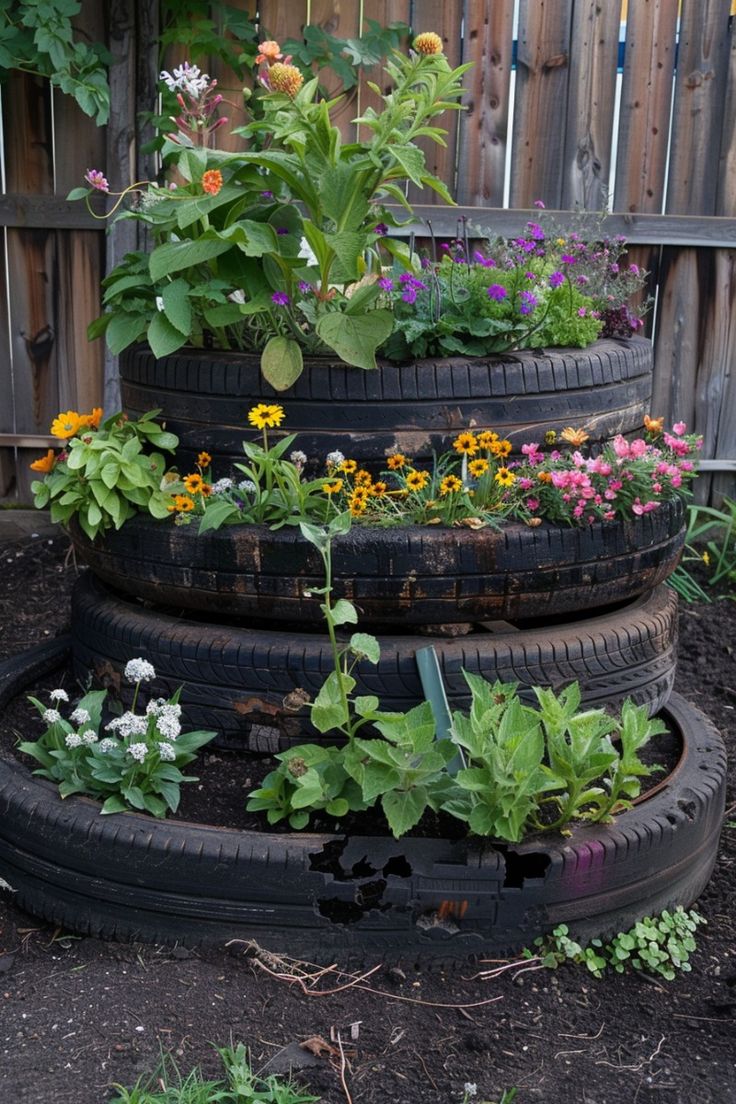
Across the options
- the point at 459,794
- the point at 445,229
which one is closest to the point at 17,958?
the point at 459,794

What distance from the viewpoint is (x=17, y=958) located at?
2602mm

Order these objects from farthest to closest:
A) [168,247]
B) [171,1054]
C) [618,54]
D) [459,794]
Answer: [618,54]
[168,247]
[459,794]
[171,1054]

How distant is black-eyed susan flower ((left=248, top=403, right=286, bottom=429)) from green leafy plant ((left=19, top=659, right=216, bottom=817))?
650 millimetres

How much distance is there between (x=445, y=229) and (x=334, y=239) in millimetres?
2759

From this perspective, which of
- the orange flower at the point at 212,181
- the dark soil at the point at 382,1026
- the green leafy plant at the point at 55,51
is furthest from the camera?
the green leafy plant at the point at 55,51

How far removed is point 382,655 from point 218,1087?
1034 mm

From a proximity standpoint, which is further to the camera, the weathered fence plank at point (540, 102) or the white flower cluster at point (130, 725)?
the weathered fence plank at point (540, 102)

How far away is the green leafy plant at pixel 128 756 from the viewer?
2637 millimetres

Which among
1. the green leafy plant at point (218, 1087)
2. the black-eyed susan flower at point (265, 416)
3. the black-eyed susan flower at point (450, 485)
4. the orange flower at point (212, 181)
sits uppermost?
the orange flower at point (212, 181)

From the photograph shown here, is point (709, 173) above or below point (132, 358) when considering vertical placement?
above

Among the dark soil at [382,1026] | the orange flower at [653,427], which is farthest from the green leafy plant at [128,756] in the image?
the orange flower at [653,427]

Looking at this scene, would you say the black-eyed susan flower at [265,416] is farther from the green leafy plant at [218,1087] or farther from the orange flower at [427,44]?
the green leafy plant at [218,1087]

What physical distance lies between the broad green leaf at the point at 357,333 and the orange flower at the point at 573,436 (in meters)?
0.53

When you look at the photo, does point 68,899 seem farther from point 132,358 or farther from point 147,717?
point 132,358
